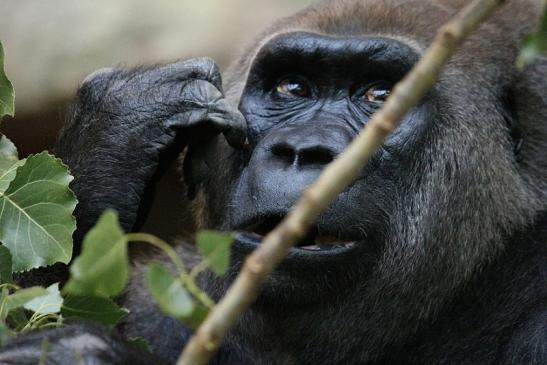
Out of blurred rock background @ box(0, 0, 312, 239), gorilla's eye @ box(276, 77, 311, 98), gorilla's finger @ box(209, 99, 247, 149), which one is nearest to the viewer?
gorilla's finger @ box(209, 99, 247, 149)

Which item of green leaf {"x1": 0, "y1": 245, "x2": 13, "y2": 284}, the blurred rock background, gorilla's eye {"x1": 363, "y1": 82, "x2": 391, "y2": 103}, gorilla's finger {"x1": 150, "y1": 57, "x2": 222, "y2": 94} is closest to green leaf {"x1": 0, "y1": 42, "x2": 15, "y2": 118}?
green leaf {"x1": 0, "y1": 245, "x2": 13, "y2": 284}

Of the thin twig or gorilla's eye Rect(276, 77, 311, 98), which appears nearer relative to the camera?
the thin twig

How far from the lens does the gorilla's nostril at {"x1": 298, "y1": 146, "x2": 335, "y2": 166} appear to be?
11.5ft

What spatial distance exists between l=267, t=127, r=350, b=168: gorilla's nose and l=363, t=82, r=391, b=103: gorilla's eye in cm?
44

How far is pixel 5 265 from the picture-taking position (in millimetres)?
3209

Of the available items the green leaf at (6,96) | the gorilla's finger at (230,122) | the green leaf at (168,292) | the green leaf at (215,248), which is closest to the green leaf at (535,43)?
the green leaf at (215,248)

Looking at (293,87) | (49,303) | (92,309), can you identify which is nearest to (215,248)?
(49,303)

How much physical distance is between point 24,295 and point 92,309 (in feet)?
2.17

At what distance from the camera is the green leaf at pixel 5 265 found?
3.20 meters

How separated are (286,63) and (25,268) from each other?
1.51m

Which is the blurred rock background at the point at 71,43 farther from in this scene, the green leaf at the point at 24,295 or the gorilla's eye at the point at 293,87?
the green leaf at the point at 24,295

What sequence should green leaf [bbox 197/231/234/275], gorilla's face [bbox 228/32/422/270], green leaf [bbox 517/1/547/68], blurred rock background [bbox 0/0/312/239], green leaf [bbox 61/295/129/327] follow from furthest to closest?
blurred rock background [bbox 0/0/312/239]
gorilla's face [bbox 228/32/422/270]
green leaf [bbox 61/295/129/327]
green leaf [bbox 517/1/547/68]
green leaf [bbox 197/231/234/275]

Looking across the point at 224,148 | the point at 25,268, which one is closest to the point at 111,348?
the point at 25,268

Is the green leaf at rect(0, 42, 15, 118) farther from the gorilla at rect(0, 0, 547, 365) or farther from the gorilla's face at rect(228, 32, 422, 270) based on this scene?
the gorilla's face at rect(228, 32, 422, 270)
